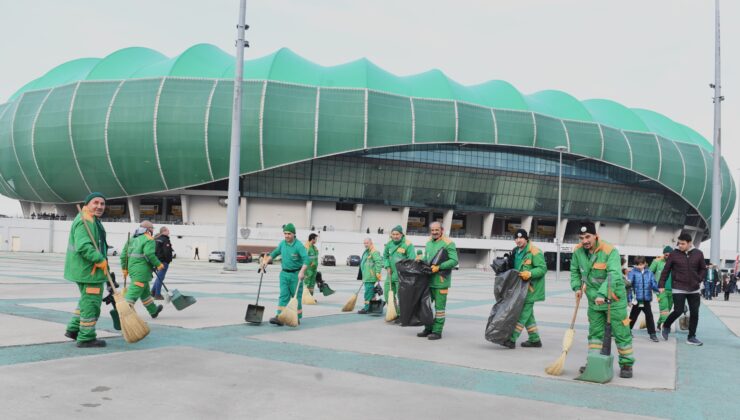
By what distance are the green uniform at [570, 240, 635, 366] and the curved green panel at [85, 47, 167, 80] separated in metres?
62.2

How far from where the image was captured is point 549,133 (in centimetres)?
6950

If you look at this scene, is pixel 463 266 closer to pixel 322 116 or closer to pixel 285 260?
pixel 322 116

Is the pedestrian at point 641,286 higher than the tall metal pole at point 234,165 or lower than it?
lower

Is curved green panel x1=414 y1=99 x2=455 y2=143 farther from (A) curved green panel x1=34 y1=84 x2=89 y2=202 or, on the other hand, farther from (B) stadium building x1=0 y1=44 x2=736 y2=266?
(A) curved green panel x1=34 y1=84 x2=89 y2=202

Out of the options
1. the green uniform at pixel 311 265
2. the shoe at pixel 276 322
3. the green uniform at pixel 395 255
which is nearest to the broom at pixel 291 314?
the shoe at pixel 276 322

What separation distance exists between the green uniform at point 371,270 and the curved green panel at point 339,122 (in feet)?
155

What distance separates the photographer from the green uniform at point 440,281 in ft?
30.7

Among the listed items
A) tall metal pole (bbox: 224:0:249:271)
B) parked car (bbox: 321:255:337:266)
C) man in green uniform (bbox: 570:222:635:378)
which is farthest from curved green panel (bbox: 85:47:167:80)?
man in green uniform (bbox: 570:222:635:378)

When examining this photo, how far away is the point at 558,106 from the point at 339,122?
3051 cm

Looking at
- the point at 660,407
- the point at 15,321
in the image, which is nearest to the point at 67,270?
the point at 15,321

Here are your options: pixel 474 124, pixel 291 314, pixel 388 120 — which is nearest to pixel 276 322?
pixel 291 314

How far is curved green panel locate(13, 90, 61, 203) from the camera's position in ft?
208

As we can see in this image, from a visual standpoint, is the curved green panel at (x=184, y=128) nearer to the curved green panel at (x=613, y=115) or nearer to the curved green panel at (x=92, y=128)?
the curved green panel at (x=92, y=128)

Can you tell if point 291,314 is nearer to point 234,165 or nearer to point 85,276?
point 85,276
